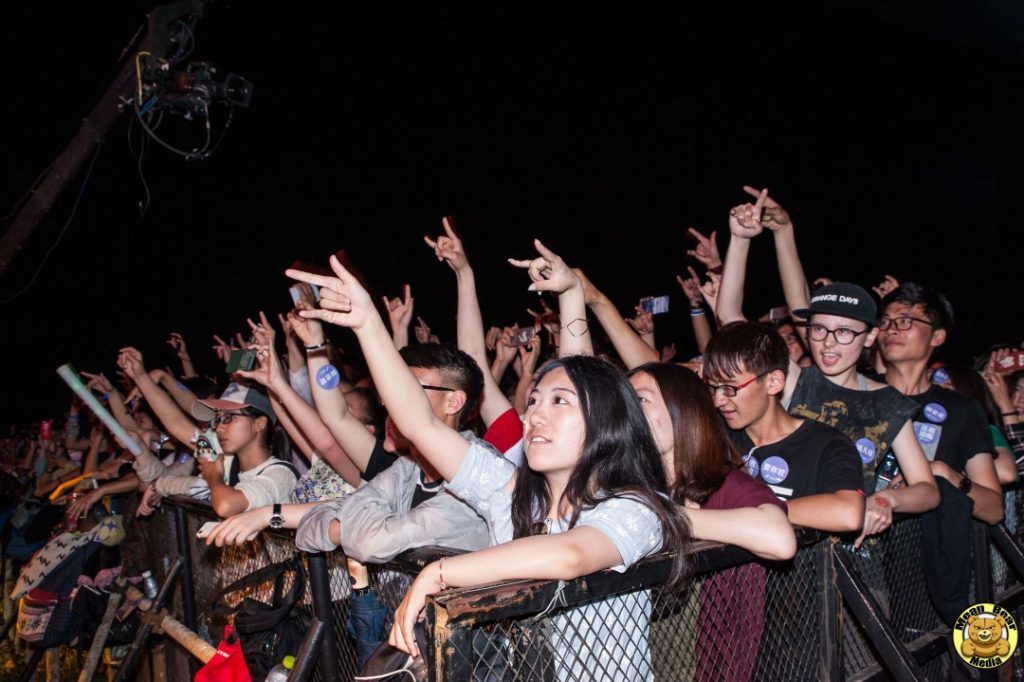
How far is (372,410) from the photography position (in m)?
3.94

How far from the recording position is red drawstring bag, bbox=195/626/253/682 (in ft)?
8.58

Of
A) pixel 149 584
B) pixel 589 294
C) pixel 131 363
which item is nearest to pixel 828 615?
pixel 589 294

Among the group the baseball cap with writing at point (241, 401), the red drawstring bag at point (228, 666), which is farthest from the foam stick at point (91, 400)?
the red drawstring bag at point (228, 666)

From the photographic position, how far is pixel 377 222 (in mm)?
14406

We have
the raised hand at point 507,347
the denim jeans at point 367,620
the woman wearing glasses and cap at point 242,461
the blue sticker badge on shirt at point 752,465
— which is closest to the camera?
the denim jeans at point 367,620

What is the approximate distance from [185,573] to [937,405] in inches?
156

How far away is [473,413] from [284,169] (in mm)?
12250

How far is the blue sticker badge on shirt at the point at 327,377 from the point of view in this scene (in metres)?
2.89

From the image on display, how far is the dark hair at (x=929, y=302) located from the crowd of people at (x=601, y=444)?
0.05 ft

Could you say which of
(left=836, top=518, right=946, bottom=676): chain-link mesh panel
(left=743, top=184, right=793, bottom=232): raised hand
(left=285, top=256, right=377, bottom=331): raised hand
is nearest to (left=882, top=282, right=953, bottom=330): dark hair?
(left=743, top=184, right=793, bottom=232): raised hand

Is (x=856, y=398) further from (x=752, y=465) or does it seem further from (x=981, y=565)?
(x=981, y=565)

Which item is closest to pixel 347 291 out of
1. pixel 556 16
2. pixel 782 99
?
pixel 556 16

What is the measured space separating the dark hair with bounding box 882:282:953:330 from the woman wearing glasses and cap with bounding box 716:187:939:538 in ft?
2.60

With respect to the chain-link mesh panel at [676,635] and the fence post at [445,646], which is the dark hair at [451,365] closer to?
the chain-link mesh panel at [676,635]
